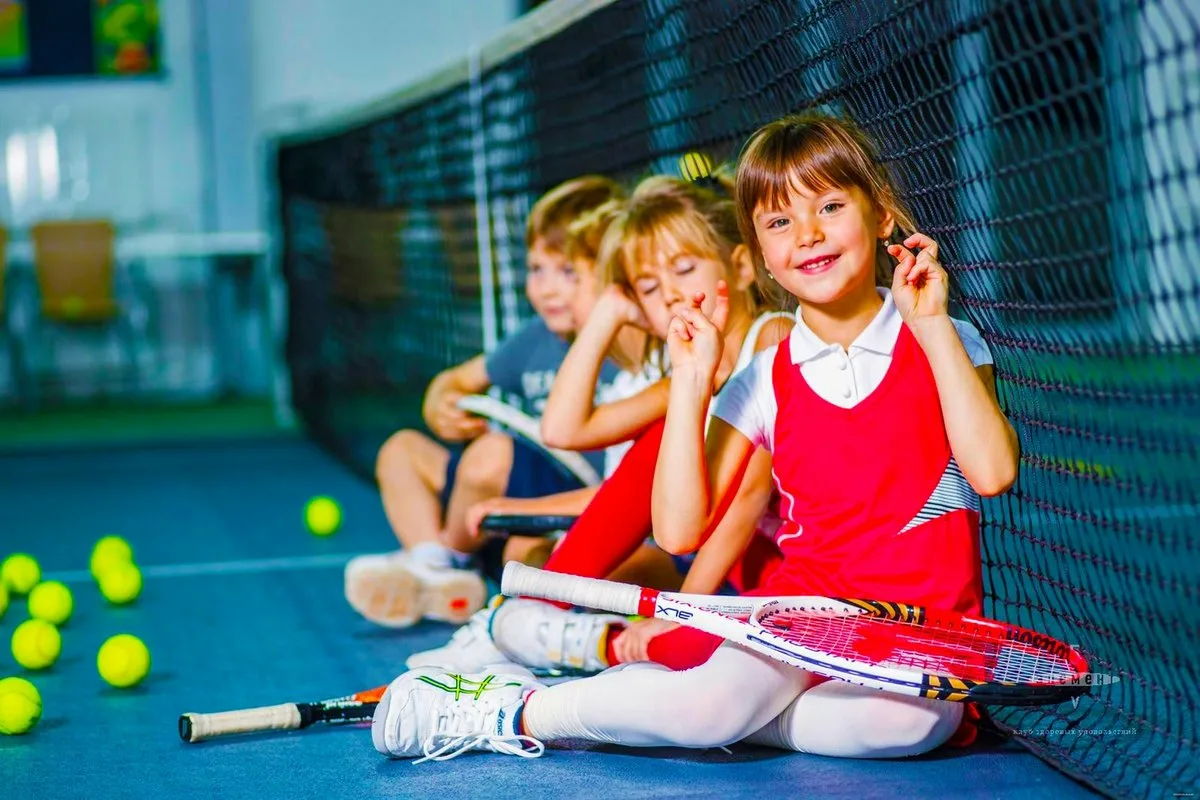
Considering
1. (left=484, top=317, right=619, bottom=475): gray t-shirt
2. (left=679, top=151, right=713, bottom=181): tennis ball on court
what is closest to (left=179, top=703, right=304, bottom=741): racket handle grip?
(left=484, top=317, right=619, bottom=475): gray t-shirt

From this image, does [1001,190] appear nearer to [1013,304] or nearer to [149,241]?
[149,241]

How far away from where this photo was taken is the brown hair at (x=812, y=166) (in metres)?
1.98

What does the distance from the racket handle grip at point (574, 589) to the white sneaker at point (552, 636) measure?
47cm

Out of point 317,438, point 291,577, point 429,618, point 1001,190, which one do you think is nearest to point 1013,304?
point 429,618

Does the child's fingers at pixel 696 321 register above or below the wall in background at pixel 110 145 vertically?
below

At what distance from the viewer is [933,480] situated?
6.38 ft

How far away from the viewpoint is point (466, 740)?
202cm

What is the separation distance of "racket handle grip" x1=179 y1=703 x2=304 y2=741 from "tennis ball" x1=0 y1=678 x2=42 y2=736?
0.26 metres

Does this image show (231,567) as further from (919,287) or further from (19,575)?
(919,287)

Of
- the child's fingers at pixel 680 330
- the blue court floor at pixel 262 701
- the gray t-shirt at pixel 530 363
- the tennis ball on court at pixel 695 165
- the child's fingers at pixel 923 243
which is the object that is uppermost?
the tennis ball on court at pixel 695 165

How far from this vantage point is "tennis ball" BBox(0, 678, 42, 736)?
86.8 inches

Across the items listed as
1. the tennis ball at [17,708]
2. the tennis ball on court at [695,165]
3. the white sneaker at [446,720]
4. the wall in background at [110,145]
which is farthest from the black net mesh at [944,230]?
the wall in background at [110,145]

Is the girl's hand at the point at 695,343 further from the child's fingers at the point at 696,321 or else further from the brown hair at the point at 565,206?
the brown hair at the point at 565,206

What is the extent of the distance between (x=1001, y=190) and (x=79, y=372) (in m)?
5.00
